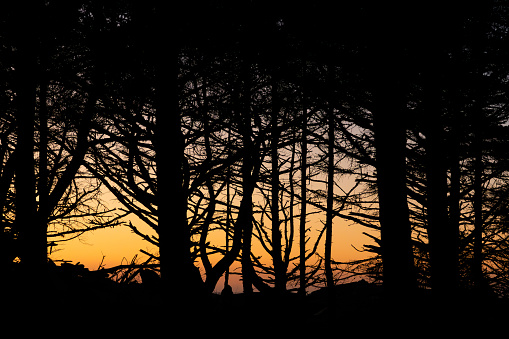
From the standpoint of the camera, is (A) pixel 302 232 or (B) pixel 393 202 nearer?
(B) pixel 393 202

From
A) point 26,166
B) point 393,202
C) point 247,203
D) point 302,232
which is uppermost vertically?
point 26,166

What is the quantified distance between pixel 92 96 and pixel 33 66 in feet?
3.24

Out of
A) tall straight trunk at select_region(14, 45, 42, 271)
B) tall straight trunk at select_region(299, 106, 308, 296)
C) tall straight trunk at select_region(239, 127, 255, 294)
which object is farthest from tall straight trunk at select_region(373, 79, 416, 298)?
tall straight trunk at select_region(299, 106, 308, 296)

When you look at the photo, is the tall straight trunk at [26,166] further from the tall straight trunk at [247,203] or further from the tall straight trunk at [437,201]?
the tall straight trunk at [437,201]

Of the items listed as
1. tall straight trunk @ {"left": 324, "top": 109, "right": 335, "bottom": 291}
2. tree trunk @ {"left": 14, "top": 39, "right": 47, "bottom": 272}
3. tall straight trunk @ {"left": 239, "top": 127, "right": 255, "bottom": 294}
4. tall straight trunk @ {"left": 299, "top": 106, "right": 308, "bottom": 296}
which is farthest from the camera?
tall straight trunk @ {"left": 299, "top": 106, "right": 308, "bottom": 296}

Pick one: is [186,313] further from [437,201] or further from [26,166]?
[437,201]

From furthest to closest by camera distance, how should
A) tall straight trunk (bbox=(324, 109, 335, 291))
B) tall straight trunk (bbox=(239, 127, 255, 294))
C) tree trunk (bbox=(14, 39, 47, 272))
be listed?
tall straight trunk (bbox=(324, 109, 335, 291))
tall straight trunk (bbox=(239, 127, 255, 294))
tree trunk (bbox=(14, 39, 47, 272))

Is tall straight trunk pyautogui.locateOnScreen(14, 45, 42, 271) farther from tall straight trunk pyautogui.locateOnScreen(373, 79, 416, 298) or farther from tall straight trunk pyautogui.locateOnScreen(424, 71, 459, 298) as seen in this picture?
tall straight trunk pyautogui.locateOnScreen(424, 71, 459, 298)

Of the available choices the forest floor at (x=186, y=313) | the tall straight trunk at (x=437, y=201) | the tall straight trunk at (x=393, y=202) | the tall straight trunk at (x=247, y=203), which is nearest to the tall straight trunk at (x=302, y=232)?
the tall straight trunk at (x=247, y=203)

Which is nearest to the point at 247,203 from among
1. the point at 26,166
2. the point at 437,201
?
the point at 437,201

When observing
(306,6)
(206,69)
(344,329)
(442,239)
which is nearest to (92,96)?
(206,69)

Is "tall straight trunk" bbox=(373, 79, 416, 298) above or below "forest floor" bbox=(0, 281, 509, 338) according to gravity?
above

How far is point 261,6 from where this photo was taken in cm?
602

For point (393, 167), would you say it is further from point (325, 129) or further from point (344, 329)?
point (325, 129)
